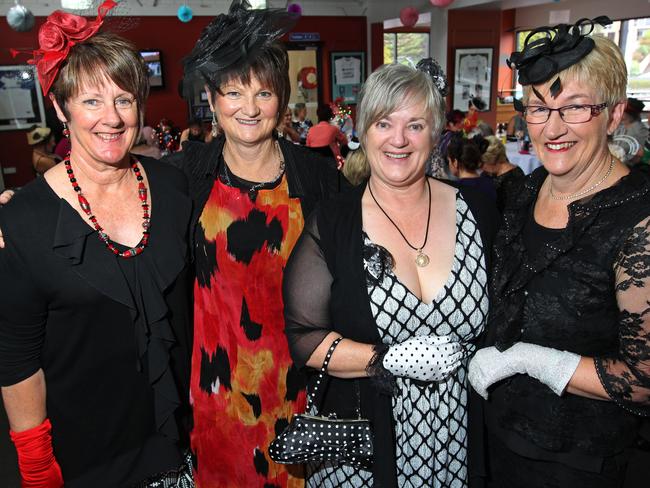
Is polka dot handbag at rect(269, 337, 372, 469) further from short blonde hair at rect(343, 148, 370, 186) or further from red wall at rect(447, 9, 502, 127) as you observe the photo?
red wall at rect(447, 9, 502, 127)

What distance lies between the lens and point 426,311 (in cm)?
148

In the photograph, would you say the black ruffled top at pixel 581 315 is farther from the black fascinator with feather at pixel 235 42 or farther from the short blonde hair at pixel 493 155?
the short blonde hair at pixel 493 155

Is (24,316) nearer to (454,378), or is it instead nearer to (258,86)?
(258,86)

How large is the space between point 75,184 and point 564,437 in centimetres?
149

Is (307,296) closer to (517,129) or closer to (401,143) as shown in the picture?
(401,143)

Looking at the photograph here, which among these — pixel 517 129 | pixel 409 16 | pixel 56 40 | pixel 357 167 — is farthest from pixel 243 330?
pixel 409 16

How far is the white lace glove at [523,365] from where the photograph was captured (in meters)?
1.32

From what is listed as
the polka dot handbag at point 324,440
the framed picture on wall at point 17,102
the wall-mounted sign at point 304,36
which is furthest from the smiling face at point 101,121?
the wall-mounted sign at point 304,36

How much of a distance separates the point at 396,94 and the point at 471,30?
9.15 m

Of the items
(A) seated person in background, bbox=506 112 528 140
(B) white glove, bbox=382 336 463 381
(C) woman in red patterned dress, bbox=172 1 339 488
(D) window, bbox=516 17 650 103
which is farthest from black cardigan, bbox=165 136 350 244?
(D) window, bbox=516 17 650 103

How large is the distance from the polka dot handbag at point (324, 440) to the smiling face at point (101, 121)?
2.72 feet

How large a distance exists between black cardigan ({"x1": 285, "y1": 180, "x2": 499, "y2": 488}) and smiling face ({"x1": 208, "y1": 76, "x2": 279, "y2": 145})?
37cm

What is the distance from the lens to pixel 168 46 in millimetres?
9961

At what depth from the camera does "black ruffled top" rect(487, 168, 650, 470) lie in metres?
1.25
